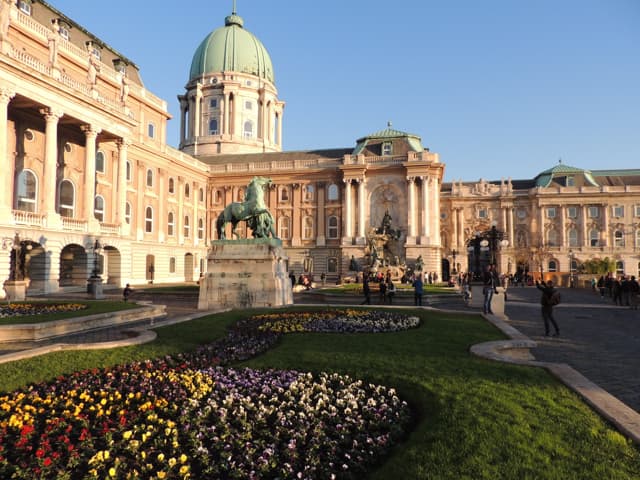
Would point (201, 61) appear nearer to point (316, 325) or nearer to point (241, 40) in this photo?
point (241, 40)

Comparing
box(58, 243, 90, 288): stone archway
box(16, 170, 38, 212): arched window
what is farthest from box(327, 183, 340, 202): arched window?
box(16, 170, 38, 212): arched window

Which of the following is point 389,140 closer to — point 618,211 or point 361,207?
point 361,207

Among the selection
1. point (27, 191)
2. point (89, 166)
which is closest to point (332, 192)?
point (89, 166)

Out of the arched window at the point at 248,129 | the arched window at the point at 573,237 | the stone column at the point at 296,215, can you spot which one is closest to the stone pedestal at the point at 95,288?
the stone column at the point at 296,215

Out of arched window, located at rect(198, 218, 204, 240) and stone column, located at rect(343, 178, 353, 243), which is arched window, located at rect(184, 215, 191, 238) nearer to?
arched window, located at rect(198, 218, 204, 240)

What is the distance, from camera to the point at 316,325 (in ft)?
45.9

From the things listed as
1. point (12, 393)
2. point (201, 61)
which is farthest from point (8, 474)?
point (201, 61)

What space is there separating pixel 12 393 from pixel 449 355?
7860 mm

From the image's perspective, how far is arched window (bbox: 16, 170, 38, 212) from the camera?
3400cm

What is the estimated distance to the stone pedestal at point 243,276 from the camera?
20266 mm

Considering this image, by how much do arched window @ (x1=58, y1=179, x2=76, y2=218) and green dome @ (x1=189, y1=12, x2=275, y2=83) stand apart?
50842mm

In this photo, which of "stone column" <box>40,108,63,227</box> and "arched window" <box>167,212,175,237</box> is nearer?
"stone column" <box>40,108,63,227</box>

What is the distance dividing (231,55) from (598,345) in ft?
276

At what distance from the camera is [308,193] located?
64.5 metres
